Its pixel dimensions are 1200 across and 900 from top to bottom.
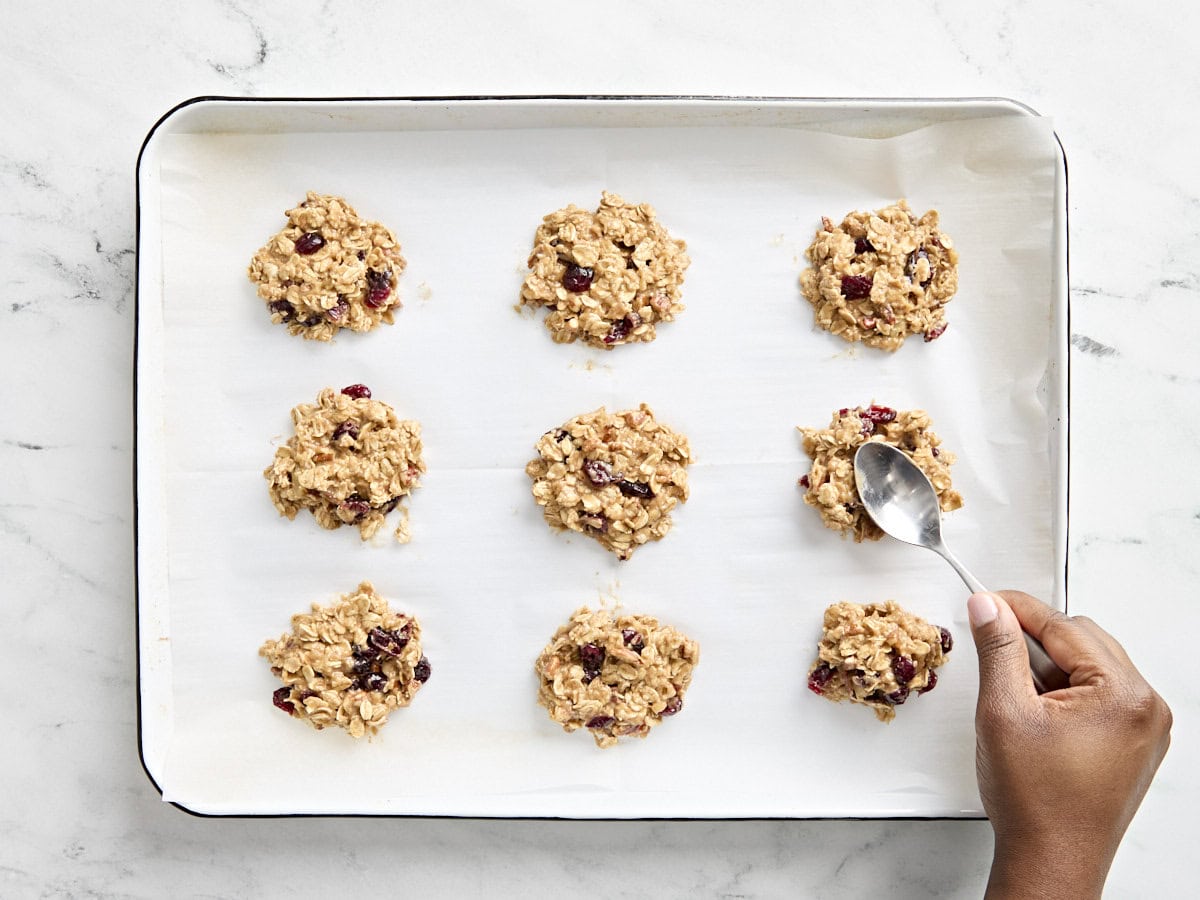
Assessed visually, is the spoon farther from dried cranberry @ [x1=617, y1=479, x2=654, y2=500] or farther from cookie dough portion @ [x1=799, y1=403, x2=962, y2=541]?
dried cranberry @ [x1=617, y1=479, x2=654, y2=500]

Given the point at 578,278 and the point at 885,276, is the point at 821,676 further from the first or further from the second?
the point at 578,278

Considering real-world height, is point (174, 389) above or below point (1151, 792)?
above

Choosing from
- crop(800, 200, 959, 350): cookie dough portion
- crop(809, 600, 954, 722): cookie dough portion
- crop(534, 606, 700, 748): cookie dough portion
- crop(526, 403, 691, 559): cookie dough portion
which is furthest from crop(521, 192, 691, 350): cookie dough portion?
crop(809, 600, 954, 722): cookie dough portion

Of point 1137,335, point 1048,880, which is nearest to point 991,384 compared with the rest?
point 1137,335

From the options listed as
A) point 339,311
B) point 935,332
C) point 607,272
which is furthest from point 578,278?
point 935,332

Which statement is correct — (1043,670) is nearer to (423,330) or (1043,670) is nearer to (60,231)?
(423,330)
